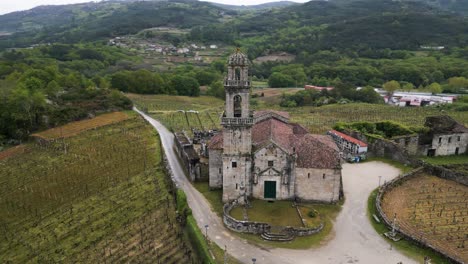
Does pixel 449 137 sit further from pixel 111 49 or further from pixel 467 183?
pixel 111 49

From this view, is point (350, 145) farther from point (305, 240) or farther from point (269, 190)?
point (305, 240)

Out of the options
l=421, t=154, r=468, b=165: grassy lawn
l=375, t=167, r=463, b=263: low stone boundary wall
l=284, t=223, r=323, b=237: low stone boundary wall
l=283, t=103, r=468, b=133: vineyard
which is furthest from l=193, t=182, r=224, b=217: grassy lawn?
l=421, t=154, r=468, b=165: grassy lawn

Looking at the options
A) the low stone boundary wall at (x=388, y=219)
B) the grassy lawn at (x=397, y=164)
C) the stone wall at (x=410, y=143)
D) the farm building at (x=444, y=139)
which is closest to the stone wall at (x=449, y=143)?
the farm building at (x=444, y=139)

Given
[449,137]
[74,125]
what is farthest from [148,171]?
[449,137]

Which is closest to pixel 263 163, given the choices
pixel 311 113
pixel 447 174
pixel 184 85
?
pixel 447 174

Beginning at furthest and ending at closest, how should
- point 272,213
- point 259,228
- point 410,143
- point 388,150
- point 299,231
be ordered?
point 410,143
point 388,150
point 272,213
point 259,228
point 299,231

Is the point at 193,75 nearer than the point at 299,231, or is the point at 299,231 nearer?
the point at 299,231

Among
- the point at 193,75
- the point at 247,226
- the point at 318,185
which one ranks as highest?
the point at 193,75
